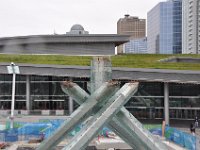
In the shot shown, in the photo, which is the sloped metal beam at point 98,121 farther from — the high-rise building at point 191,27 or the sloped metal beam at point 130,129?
the high-rise building at point 191,27

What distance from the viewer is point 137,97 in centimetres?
5238

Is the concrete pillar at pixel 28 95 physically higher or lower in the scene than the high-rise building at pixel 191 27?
lower

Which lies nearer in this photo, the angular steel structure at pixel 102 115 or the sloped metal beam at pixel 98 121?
the sloped metal beam at pixel 98 121

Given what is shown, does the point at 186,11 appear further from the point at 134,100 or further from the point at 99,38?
the point at 134,100

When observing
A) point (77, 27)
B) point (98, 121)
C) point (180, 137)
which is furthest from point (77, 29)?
point (98, 121)

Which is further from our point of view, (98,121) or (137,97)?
(137,97)

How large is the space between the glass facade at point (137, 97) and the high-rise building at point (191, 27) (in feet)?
348

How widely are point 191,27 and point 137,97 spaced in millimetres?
115630

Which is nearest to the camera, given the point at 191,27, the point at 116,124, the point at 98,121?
the point at 98,121

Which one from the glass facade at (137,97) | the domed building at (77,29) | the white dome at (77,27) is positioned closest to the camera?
the glass facade at (137,97)

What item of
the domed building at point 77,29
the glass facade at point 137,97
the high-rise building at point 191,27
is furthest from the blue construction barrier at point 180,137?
the high-rise building at point 191,27

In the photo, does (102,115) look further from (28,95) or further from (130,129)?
(28,95)

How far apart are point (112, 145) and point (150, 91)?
19.8 meters

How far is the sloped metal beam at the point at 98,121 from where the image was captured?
58.2 feet
